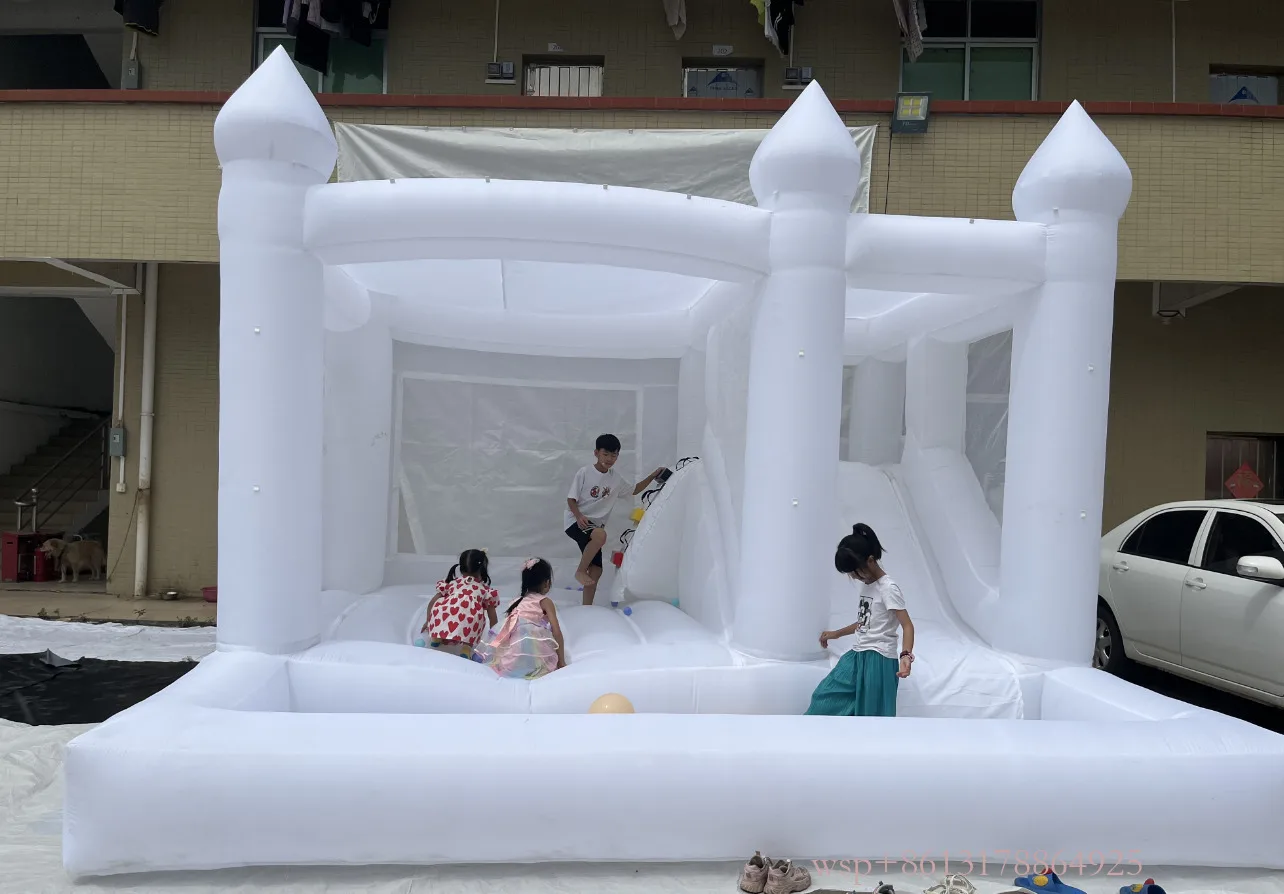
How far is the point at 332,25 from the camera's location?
9.45 meters

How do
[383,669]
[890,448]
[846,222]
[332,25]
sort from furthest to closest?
[332,25] < [890,448] < [846,222] < [383,669]

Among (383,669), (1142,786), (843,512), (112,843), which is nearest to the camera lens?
(112,843)

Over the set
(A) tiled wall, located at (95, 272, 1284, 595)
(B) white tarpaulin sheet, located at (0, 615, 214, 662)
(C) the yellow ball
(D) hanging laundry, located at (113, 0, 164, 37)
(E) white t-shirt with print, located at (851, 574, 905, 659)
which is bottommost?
(B) white tarpaulin sheet, located at (0, 615, 214, 662)

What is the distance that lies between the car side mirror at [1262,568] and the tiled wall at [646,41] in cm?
596

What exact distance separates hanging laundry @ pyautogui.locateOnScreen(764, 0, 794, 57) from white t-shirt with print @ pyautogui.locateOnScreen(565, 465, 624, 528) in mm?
4987

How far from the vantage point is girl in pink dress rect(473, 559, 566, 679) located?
485cm

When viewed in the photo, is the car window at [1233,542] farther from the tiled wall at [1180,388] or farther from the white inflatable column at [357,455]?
the white inflatable column at [357,455]

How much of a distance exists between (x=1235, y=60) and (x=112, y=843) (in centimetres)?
1119

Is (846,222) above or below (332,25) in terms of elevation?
below

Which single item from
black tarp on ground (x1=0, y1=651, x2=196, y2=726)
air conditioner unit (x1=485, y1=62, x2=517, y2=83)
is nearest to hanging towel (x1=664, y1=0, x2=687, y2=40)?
air conditioner unit (x1=485, y1=62, x2=517, y2=83)

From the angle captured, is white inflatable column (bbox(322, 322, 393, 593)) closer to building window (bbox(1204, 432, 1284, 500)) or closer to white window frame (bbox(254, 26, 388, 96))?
white window frame (bbox(254, 26, 388, 96))

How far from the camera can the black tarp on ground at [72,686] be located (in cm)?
555

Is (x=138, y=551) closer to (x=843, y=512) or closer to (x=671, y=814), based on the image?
(x=843, y=512)

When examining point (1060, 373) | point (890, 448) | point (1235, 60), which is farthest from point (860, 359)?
point (1235, 60)
